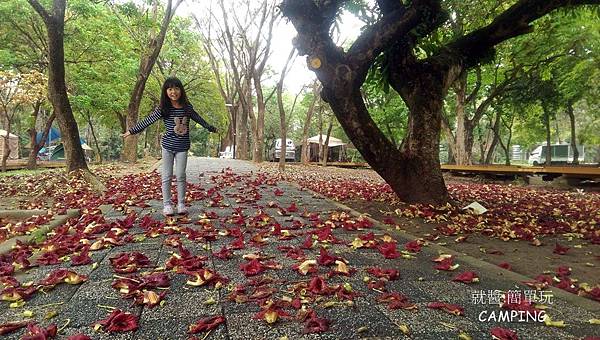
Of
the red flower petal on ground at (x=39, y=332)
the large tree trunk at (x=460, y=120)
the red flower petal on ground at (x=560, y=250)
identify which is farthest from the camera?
the large tree trunk at (x=460, y=120)

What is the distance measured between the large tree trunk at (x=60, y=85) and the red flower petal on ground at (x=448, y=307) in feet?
27.8

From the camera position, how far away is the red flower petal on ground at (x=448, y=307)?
240 cm

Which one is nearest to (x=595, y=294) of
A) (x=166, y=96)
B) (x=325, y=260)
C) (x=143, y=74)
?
(x=325, y=260)

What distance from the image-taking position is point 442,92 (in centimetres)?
677

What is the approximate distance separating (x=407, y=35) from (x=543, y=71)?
1332cm

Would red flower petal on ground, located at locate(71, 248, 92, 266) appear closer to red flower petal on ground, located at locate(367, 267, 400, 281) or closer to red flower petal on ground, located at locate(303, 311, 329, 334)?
red flower petal on ground, located at locate(303, 311, 329, 334)

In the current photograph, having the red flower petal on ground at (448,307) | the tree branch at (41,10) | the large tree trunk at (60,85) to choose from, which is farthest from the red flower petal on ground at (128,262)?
the tree branch at (41,10)

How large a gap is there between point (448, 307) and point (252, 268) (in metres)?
Answer: 1.32

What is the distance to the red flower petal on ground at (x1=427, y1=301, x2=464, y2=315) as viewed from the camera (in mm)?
2397

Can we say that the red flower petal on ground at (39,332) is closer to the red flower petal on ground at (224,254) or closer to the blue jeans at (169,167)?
the red flower petal on ground at (224,254)

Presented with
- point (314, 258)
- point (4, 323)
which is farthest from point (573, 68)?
point (4, 323)

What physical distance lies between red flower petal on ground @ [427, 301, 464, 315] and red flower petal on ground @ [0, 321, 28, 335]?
87.8 inches

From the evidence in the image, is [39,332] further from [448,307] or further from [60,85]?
[60,85]

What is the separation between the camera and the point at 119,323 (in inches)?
82.6
